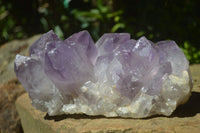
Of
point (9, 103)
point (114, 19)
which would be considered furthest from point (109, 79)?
point (114, 19)

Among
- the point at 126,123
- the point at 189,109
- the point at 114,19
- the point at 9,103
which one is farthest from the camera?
the point at 114,19

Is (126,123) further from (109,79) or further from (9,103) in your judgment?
(9,103)

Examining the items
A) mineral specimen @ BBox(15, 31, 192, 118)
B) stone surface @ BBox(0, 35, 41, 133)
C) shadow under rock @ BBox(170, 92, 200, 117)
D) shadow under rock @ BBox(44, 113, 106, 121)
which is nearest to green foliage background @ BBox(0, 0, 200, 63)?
stone surface @ BBox(0, 35, 41, 133)

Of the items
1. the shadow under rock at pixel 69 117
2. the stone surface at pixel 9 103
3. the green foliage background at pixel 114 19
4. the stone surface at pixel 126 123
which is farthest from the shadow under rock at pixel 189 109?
the green foliage background at pixel 114 19

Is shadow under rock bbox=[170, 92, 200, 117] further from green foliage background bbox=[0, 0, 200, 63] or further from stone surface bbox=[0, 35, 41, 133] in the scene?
green foliage background bbox=[0, 0, 200, 63]

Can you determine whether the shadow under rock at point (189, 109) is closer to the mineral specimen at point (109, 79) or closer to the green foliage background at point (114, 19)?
the mineral specimen at point (109, 79)

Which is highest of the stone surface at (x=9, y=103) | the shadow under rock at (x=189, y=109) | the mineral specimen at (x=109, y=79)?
the mineral specimen at (x=109, y=79)

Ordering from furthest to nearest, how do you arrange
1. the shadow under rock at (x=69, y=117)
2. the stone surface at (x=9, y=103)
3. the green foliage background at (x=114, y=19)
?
the green foliage background at (x=114, y=19) < the stone surface at (x=9, y=103) < the shadow under rock at (x=69, y=117)
